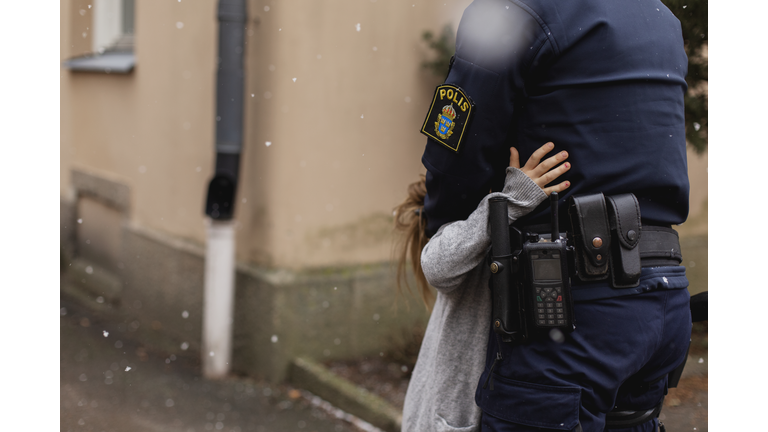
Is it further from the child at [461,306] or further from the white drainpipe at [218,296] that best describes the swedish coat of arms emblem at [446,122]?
the white drainpipe at [218,296]

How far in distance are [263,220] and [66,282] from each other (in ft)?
10.8

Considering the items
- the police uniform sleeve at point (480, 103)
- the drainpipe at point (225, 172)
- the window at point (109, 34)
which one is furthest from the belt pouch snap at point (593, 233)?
the window at point (109, 34)

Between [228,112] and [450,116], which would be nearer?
[450,116]

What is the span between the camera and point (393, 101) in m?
4.18

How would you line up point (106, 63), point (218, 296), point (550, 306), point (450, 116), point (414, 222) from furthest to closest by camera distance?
1. point (106, 63)
2. point (218, 296)
3. point (414, 222)
4. point (450, 116)
5. point (550, 306)

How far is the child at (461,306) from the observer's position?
145 cm

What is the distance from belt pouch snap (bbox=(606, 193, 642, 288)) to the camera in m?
1.39

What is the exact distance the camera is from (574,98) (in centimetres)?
141

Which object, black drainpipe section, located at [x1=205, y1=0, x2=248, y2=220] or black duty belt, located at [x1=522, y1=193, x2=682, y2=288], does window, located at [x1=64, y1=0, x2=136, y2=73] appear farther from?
black duty belt, located at [x1=522, y1=193, x2=682, y2=288]

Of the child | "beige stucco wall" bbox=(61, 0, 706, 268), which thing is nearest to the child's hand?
the child

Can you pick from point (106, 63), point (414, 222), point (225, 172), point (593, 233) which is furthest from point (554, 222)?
point (106, 63)

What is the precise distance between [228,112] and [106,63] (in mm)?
2267

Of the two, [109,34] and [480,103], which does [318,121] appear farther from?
[109,34]

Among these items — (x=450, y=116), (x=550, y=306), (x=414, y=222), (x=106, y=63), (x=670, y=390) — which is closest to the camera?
(x=550, y=306)
